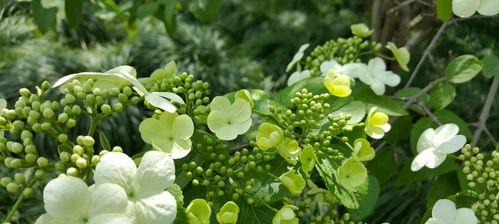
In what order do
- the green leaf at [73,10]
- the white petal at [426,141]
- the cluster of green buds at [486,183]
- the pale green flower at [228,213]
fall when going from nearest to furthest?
the pale green flower at [228,213] → the cluster of green buds at [486,183] → the white petal at [426,141] → the green leaf at [73,10]

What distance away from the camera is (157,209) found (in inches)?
20.5

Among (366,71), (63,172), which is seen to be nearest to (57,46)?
(366,71)

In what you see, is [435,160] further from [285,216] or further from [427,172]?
[285,216]

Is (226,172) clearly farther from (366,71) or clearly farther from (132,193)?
→ (366,71)

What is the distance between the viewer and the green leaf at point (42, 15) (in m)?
1.36

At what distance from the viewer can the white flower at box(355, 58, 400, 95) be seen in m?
0.89

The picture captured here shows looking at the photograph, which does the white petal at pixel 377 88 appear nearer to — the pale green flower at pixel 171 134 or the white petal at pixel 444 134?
the white petal at pixel 444 134

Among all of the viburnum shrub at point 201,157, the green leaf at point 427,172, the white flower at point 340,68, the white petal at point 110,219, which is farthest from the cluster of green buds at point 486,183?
the white petal at point 110,219

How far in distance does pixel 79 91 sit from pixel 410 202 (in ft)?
3.64

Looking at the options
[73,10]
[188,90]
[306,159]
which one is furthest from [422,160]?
[73,10]

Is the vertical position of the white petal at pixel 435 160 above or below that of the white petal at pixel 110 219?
below

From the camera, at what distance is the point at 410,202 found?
1.51 metres

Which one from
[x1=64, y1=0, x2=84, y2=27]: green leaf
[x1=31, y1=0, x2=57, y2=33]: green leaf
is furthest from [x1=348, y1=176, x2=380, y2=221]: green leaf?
[x1=31, y1=0, x2=57, y2=33]: green leaf

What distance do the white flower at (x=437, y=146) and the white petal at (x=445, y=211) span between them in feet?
0.33
